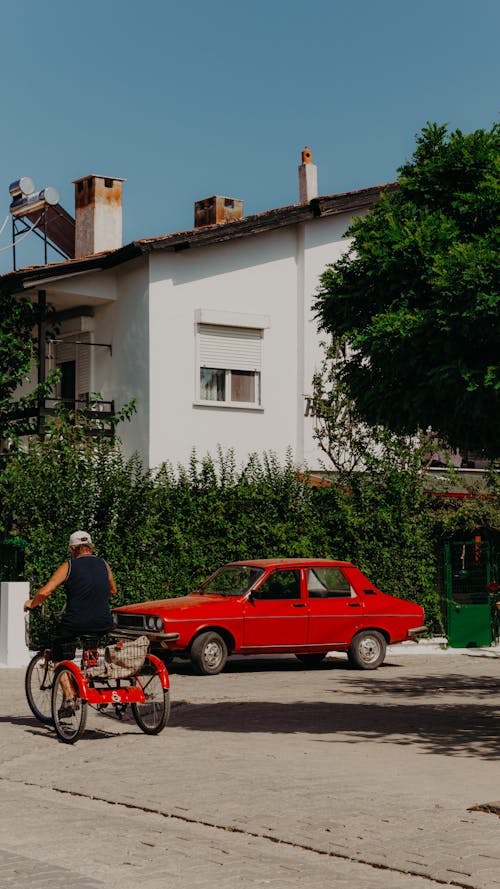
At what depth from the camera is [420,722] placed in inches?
538

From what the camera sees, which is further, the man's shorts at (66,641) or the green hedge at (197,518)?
the green hedge at (197,518)

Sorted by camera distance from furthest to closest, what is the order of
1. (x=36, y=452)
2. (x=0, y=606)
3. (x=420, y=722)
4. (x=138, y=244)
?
(x=138, y=244) → (x=36, y=452) → (x=0, y=606) → (x=420, y=722)

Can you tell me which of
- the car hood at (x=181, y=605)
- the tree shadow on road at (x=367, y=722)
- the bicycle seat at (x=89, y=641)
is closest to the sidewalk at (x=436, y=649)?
the car hood at (x=181, y=605)

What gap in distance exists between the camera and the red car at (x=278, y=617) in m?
18.8

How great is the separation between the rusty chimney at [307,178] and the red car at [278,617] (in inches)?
545

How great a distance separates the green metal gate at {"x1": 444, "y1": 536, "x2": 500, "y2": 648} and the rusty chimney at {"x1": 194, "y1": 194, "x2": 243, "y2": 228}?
1192cm

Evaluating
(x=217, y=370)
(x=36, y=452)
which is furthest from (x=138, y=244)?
(x=36, y=452)

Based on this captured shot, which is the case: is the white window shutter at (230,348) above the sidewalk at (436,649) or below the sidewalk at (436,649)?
above

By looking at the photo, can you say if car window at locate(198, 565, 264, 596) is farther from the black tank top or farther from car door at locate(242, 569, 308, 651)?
the black tank top

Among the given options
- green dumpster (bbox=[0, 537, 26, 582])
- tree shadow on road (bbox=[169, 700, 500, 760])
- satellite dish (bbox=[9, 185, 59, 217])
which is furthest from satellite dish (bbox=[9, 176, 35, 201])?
tree shadow on road (bbox=[169, 700, 500, 760])

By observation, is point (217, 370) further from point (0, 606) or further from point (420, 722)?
point (420, 722)

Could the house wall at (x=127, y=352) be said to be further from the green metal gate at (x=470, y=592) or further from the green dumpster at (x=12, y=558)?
the green metal gate at (x=470, y=592)

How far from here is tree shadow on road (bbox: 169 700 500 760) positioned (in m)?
12.1

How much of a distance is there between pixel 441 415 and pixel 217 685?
7447 mm
